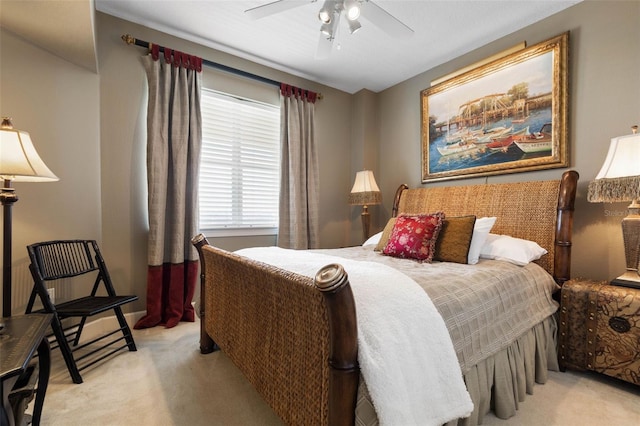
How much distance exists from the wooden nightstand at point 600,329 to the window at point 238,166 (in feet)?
8.79

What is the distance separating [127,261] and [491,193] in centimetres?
330

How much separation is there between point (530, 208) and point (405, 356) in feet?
6.60

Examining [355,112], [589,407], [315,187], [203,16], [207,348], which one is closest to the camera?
Answer: [589,407]

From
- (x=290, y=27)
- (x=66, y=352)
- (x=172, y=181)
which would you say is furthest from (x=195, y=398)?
(x=290, y=27)

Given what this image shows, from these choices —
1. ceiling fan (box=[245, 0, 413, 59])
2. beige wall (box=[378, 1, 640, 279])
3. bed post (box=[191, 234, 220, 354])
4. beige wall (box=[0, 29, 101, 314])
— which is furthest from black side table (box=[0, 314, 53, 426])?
beige wall (box=[378, 1, 640, 279])

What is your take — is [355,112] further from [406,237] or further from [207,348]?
[207,348]

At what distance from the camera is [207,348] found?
2094mm

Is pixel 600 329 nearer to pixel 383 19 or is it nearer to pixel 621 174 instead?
pixel 621 174

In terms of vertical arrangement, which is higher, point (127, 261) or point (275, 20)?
point (275, 20)

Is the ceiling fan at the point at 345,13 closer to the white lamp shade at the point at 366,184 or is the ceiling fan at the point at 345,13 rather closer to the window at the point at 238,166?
the window at the point at 238,166

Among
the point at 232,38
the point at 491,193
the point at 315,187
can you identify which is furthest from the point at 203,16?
the point at 491,193

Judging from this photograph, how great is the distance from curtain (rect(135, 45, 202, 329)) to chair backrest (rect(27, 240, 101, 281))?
41 cm

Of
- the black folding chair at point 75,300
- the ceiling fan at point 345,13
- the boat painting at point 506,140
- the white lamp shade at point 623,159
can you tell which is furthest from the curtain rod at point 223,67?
the white lamp shade at point 623,159

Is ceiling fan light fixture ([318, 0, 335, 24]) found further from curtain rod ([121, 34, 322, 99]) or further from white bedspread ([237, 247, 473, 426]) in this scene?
curtain rod ([121, 34, 322, 99])
